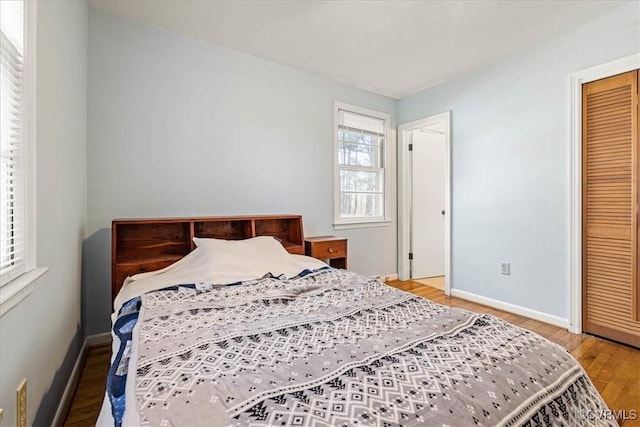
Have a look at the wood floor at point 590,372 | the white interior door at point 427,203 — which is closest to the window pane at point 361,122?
the white interior door at point 427,203

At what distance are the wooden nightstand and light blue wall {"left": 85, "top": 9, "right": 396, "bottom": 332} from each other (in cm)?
32

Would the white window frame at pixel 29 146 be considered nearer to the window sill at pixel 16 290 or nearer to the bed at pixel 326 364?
the window sill at pixel 16 290

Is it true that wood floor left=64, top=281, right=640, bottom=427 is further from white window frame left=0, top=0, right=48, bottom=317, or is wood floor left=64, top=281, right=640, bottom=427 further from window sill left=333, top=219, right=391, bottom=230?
window sill left=333, top=219, right=391, bottom=230

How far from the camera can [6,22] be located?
1.01 metres

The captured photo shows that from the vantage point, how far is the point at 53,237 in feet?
4.66

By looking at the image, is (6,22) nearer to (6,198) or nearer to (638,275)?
(6,198)

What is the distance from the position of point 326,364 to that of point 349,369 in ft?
0.25

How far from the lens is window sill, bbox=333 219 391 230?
359 centimetres

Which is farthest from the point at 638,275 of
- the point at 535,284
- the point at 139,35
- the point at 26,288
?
the point at 139,35

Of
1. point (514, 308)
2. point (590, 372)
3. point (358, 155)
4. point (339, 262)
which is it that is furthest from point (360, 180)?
point (590, 372)

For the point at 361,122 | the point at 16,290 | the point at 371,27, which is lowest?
the point at 16,290

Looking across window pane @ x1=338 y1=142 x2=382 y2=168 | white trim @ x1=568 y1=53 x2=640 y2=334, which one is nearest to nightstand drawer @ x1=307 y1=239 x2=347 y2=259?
window pane @ x1=338 y1=142 x2=382 y2=168

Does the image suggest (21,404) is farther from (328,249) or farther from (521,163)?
(521,163)

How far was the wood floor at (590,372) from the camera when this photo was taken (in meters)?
1.56
